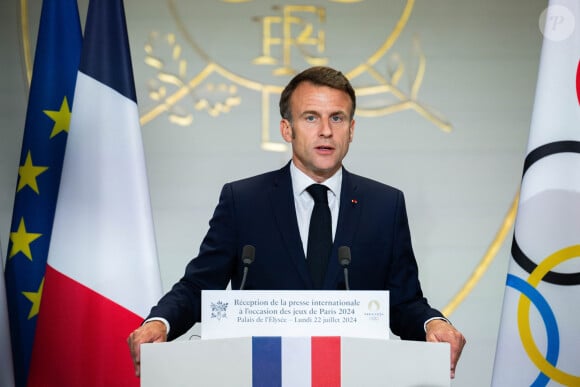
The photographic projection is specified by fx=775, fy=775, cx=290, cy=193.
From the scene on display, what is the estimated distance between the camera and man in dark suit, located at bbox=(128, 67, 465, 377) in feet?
8.52

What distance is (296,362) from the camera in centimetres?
187

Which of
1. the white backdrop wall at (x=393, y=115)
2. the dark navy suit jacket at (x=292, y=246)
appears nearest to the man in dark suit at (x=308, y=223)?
the dark navy suit jacket at (x=292, y=246)

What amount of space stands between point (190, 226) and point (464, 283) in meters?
1.52

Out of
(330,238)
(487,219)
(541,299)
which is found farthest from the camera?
(487,219)

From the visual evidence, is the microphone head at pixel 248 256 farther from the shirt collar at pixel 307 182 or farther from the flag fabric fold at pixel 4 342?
the flag fabric fold at pixel 4 342

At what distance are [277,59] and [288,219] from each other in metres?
1.72

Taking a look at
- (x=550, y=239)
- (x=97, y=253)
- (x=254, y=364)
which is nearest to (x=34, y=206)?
(x=97, y=253)

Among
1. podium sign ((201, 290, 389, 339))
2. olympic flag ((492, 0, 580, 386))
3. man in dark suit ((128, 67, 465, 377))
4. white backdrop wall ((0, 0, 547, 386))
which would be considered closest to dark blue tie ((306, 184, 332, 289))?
man in dark suit ((128, 67, 465, 377))

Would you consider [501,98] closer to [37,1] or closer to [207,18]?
[207,18]

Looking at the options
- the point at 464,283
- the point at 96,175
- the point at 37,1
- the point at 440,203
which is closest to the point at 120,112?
the point at 96,175

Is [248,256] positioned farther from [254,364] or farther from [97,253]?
[97,253]

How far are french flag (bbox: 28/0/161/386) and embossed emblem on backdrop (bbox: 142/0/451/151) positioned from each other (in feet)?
2.23

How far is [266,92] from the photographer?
13.8 ft

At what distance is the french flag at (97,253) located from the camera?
11.2 ft
